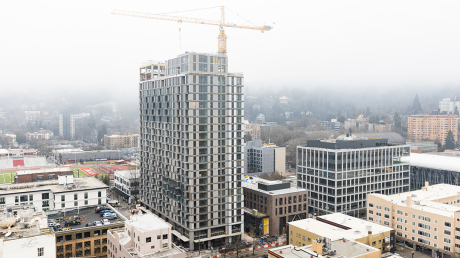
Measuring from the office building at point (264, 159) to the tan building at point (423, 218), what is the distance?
55310mm

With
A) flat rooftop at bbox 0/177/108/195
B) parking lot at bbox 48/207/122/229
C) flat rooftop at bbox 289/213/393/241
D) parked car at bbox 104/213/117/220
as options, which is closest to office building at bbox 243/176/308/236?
flat rooftop at bbox 289/213/393/241

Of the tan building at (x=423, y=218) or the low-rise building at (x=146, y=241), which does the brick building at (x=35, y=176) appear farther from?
the tan building at (x=423, y=218)

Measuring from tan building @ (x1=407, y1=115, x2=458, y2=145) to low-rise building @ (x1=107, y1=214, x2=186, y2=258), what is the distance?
188m

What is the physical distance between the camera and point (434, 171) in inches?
3221

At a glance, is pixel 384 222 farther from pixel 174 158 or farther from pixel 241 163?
pixel 174 158

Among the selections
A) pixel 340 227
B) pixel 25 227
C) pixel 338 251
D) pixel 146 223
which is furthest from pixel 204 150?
pixel 25 227

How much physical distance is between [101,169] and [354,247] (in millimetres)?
112175

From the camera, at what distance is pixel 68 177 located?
58000 millimetres

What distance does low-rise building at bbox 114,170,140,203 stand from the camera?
81562 mm

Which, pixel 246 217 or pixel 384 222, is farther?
pixel 246 217

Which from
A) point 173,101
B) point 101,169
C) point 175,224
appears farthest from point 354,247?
point 101,169

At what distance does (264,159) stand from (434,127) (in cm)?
12507

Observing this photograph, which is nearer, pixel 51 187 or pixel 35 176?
pixel 51 187

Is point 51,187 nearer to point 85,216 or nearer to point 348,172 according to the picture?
point 85,216
